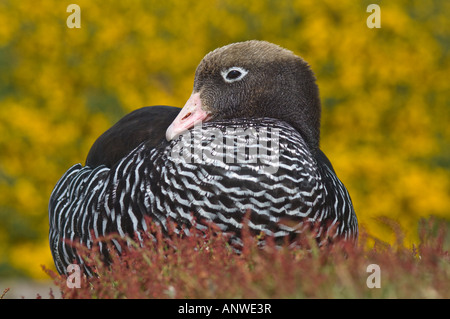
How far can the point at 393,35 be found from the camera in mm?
7418

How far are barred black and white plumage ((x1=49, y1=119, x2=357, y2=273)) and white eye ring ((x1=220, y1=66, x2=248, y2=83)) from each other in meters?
0.26

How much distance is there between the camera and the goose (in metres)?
2.92

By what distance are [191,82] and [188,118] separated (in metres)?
4.10

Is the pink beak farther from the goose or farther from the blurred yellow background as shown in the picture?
the blurred yellow background

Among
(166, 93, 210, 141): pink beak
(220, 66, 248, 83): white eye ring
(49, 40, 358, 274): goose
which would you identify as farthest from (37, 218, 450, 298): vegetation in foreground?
(220, 66, 248, 83): white eye ring

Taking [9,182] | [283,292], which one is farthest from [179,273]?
[9,182]

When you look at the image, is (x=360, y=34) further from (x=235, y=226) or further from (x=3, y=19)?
(x=235, y=226)

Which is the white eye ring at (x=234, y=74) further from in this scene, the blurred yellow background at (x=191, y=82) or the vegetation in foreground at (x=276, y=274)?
the blurred yellow background at (x=191, y=82)

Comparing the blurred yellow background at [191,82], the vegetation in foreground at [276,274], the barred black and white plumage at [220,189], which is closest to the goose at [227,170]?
the barred black and white plumage at [220,189]

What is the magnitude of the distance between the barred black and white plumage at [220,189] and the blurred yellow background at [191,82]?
3.53 m

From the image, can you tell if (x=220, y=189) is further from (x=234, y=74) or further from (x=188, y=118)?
(x=234, y=74)

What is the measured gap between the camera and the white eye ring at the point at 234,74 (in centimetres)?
340

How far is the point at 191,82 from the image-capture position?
741 centimetres
